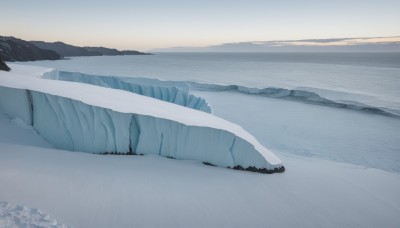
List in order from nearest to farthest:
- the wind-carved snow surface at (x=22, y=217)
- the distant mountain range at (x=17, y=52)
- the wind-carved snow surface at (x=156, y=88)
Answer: the wind-carved snow surface at (x=22, y=217) → the wind-carved snow surface at (x=156, y=88) → the distant mountain range at (x=17, y=52)

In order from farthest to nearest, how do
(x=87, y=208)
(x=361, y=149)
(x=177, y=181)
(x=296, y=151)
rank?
1. (x=361, y=149)
2. (x=296, y=151)
3. (x=177, y=181)
4. (x=87, y=208)

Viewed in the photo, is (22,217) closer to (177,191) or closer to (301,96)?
(177,191)

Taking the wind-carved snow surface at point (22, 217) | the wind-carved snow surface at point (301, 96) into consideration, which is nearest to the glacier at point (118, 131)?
the wind-carved snow surface at point (22, 217)

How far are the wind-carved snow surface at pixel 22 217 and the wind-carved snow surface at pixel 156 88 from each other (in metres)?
7.02

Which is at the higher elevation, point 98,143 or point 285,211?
point 98,143

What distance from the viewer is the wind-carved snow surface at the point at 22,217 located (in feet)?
7.90

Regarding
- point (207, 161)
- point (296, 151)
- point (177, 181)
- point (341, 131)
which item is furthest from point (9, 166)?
point (341, 131)

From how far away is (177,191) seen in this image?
150 inches

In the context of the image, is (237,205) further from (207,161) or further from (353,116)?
(353,116)

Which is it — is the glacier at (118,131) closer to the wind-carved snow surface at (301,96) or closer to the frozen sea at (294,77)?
the wind-carved snow surface at (301,96)

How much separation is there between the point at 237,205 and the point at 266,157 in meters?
1.58

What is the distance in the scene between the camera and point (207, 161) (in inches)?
192

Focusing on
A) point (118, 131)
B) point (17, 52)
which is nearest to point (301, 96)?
point (118, 131)

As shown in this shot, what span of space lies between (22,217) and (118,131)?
2.44 meters
